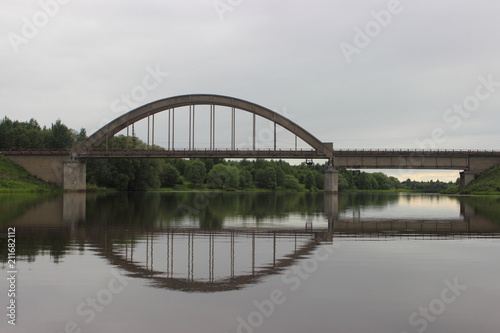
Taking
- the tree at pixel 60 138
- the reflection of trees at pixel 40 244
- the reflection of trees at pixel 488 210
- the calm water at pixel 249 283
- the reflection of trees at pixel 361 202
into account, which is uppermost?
the tree at pixel 60 138

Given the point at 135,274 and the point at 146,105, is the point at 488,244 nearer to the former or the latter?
the point at 135,274

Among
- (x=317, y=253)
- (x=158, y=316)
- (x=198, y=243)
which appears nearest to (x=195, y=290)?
(x=158, y=316)

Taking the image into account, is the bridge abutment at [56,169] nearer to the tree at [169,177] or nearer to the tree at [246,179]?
the tree at [169,177]

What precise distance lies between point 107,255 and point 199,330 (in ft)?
22.7

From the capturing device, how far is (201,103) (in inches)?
3529

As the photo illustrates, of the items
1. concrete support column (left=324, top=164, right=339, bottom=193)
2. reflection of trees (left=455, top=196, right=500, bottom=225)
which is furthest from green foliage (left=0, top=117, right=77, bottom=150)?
reflection of trees (left=455, top=196, right=500, bottom=225)

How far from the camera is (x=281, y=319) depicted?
776 centimetres

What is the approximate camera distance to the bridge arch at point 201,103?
8962cm

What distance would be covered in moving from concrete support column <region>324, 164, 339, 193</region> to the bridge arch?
3.02 meters

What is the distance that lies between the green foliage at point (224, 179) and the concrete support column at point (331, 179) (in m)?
49.5

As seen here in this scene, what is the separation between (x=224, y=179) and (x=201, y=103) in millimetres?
51404

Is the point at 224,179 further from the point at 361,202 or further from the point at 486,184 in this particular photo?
the point at 361,202

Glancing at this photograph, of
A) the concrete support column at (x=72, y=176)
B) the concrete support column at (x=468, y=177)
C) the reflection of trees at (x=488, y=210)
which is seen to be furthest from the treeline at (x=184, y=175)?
the reflection of trees at (x=488, y=210)

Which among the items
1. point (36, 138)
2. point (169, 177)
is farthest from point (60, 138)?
point (169, 177)
